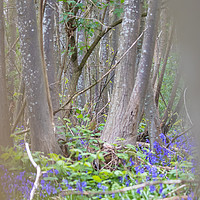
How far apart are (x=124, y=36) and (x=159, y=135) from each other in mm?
2015

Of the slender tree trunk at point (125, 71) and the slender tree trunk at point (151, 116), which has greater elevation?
the slender tree trunk at point (125, 71)

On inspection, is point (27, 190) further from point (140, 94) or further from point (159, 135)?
point (159, 135)

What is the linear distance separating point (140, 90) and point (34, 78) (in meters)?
1.86

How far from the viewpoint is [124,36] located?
481 centimetres

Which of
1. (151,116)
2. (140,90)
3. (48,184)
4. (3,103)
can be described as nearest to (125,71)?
(140,90)

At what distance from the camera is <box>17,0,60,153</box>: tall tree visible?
137 inches


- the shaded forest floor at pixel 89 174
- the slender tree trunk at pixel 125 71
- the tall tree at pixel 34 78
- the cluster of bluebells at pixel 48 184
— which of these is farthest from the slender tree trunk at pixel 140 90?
the tall tree at pixel 34 78

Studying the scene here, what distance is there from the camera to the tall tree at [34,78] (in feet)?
11.4

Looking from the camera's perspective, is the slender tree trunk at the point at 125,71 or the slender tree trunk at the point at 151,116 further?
the slender tree trunk at the point at 151,116

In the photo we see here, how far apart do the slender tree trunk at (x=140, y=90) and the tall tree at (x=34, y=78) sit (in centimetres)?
135

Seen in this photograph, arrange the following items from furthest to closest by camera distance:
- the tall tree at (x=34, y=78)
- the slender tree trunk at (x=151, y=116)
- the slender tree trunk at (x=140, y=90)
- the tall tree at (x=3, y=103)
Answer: the slender tree trunk at (x=151, y=116) < the slender tree trunk at (x=140, y=90) < the tall tree at (x=3, y=103) < the tall tree at (x=34, y=78)

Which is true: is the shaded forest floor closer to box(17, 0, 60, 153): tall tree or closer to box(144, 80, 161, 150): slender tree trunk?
box(17, 0, 60, 153): tall tree

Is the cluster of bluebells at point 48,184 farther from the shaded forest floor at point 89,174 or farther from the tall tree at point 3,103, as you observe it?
the tall tree at point 3,103

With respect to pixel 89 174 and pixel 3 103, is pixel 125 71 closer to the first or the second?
pixel 89 174
